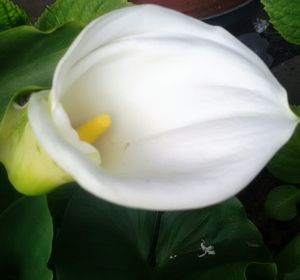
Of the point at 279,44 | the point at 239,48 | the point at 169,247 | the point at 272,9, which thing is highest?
the point at 239,48

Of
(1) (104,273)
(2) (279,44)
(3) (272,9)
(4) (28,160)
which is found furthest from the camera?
(2) (279,44)

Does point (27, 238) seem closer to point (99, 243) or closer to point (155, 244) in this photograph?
point (99, 243)

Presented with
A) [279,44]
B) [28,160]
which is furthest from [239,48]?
[279,44]

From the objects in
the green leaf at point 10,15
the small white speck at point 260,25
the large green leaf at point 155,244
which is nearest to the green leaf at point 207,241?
the large green leaf at point 155,244

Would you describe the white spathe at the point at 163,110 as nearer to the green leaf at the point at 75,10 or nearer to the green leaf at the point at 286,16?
the green leaf at the point at 75,10

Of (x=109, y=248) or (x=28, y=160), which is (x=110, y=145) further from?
(x=109, y=248)

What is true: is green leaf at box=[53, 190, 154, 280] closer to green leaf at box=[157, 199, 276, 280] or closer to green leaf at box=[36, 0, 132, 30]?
green leaf at box=[157, 199, 276, 280]

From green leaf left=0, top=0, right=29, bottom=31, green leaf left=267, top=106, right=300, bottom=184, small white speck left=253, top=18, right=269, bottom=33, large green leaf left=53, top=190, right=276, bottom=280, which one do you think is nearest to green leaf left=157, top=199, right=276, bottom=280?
large green leaf left=53, top=190, right=276, bottom=280
